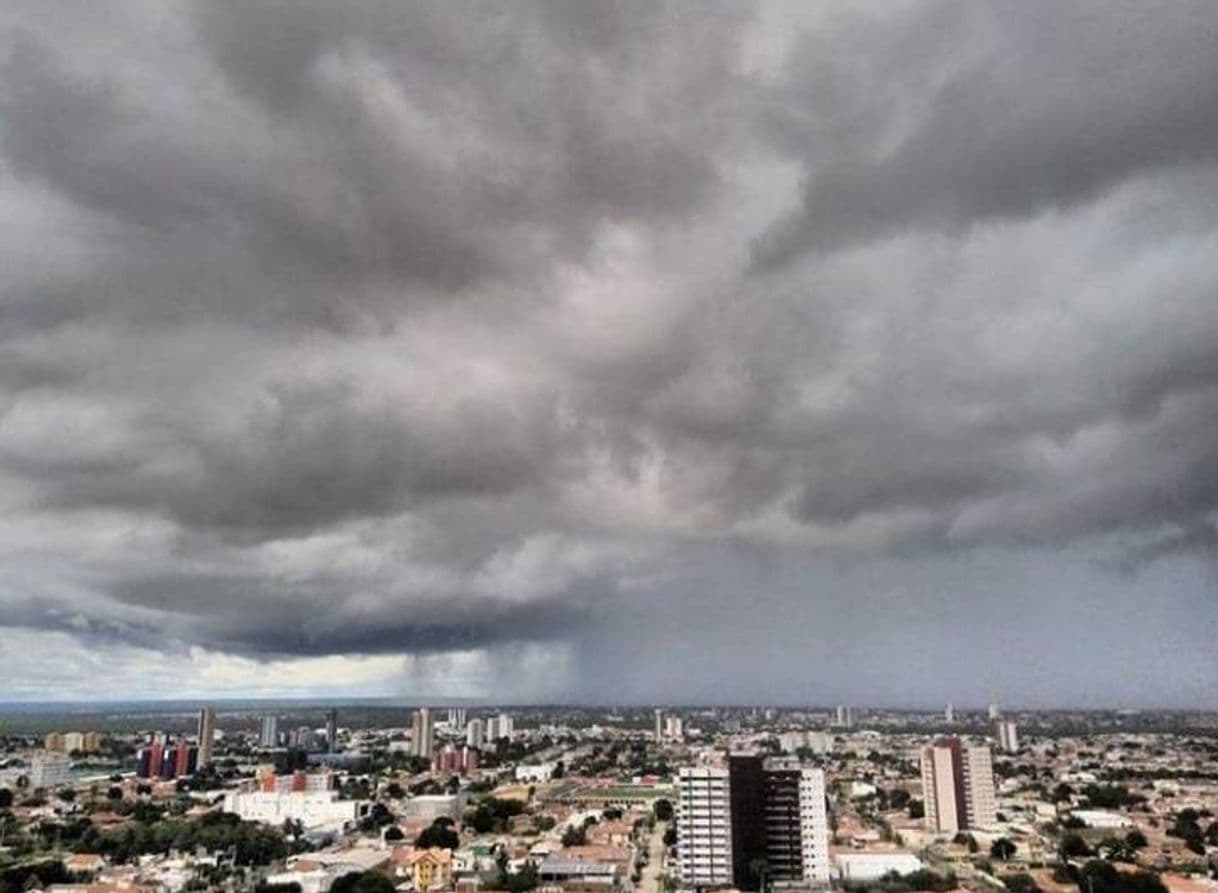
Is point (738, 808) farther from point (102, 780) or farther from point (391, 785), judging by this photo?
point (102, 780)

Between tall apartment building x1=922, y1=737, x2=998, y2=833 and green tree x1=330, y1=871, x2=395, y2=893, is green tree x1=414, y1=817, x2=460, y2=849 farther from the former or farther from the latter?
tall apartment building x1=922, y1=737, x2=998, y2=833

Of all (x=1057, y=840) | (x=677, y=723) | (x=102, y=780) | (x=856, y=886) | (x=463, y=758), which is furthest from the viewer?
(x=677, y=723)

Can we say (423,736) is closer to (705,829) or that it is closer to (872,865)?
(705,829)

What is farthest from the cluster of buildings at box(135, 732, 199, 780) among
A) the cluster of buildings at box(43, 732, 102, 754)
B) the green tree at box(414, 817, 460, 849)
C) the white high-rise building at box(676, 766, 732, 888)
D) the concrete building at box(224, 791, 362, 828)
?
the white high-rise building at box(676, 766, 732, 888)

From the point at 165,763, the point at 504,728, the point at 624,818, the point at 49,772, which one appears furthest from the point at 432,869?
the point at 504,728

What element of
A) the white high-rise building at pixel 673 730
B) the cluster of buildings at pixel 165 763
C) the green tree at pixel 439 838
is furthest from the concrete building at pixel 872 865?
the white high-rise building at pixel 673 730

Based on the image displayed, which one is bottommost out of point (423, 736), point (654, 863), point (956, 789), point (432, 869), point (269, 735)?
point (654, 863)

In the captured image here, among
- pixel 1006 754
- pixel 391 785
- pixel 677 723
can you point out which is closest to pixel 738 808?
pixel 391 785

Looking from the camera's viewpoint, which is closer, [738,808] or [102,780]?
[738,808]
